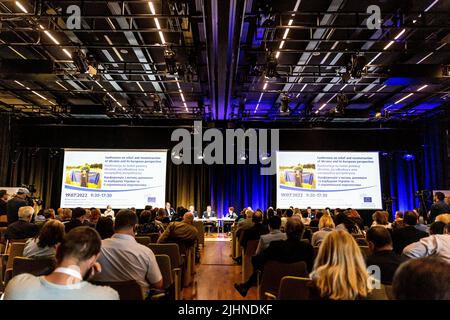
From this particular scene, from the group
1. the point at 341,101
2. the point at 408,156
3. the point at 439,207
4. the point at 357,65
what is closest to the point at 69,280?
the point at 357,65

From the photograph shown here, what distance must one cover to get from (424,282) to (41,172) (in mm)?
14810

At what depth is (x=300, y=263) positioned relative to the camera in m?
2.84

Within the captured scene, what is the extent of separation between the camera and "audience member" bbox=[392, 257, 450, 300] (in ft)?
3.75

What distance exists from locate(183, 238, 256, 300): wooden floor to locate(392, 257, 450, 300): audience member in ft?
11.7

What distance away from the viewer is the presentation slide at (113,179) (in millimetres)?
12156

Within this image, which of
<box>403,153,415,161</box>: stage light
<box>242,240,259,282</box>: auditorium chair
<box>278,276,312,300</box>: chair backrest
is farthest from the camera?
<box>403,153,415,161</box>: stage light

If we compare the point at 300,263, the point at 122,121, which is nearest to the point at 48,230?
the point at 300,263

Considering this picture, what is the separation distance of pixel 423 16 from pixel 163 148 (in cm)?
927

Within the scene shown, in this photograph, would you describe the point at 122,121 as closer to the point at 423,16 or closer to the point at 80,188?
the point at 80,188

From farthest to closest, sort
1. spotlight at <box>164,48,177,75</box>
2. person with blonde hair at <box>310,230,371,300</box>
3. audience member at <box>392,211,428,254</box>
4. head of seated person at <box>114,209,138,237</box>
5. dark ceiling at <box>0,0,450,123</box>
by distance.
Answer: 1. spotlight at <box>164,48,177,75</box>
2. dark ceiling at <box>0,0,450,123</box>
3. audience member at <box>392,211,428,254</box>
4. head of seated person at <box>114,209,138,237</box>
5. person with blonde hair at <box>310,230,371,300</box>

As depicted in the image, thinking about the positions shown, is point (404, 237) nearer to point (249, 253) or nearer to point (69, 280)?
point (249, 253)

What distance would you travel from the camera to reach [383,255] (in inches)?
95.0

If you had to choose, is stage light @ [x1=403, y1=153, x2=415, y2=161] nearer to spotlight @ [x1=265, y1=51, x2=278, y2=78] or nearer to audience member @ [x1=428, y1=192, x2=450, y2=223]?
audience member @ [x1=428, y1=192, x2=450, y2=223]

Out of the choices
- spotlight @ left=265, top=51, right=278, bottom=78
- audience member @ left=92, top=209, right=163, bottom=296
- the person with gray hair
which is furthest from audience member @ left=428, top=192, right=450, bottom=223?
the person with gray hair
